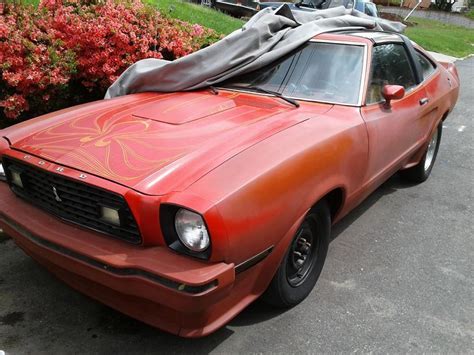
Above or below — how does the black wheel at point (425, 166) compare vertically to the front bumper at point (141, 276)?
below

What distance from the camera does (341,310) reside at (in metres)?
2.94

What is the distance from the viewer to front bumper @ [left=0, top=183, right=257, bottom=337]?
6.81 ft

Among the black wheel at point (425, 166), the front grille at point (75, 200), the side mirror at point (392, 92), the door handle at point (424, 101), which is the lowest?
the black wheel at point (425, 166)

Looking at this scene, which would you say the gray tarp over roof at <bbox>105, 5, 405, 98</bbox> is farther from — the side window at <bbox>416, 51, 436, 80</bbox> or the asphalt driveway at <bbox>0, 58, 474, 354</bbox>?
the asphalt driveway at <bbox>0, 58, 474, 354</bbox>

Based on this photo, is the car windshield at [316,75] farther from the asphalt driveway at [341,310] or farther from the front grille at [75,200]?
the front grille at [75,200]

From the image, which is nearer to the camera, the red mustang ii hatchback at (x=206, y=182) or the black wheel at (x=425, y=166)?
the red mustang ii hatchback at (x=206, y=182)

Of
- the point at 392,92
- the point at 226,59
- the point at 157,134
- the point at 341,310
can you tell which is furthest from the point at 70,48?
the point at 341,310

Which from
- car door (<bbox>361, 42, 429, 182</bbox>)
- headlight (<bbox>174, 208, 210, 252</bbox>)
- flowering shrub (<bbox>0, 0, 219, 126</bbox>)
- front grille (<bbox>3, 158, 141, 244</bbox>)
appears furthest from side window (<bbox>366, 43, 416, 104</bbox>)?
flowering shrub (<bbox>0, 0, 219, 126</bbox>)

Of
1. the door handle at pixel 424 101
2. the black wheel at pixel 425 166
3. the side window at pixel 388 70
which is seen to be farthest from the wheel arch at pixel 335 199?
the black wheel at pixel 425 166

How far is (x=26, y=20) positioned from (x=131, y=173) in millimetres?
3318

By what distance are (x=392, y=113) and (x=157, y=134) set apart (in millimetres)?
1835

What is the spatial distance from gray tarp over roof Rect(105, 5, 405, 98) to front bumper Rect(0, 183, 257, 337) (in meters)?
1.73

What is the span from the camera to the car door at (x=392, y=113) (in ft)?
11.1

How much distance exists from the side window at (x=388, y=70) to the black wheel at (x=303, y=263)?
3.41 ft
